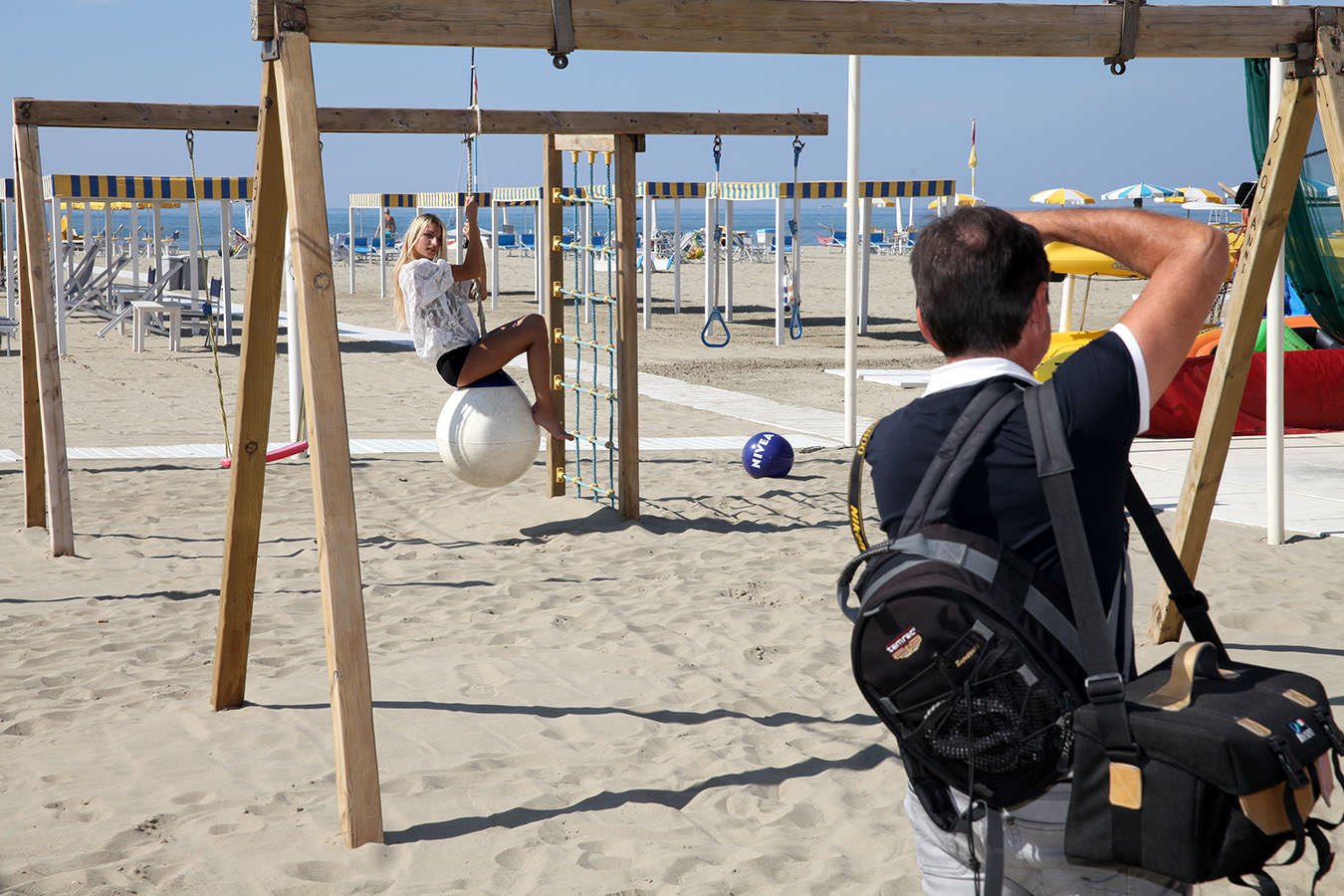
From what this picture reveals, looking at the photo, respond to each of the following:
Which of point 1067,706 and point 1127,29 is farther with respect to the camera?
point 1127,29

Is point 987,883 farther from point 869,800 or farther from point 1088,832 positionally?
point 869,800

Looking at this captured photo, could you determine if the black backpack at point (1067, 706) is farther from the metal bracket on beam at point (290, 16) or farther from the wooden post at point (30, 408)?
the wooden post at point (30, 408)

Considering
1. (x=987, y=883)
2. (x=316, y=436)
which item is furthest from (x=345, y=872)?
(x=987, y=883)

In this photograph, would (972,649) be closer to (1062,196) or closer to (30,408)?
(30,408)

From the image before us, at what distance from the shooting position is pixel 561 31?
3.54 m

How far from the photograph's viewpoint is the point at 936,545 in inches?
71.4

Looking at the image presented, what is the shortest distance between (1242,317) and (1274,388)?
228cm

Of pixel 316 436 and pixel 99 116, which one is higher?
pixel 99 116

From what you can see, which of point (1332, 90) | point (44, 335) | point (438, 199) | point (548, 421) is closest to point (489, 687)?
point (548, 421)

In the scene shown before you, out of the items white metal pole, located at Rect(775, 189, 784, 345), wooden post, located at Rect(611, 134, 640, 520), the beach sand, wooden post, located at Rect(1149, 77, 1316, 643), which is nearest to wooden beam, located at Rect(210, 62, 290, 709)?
the beach sand

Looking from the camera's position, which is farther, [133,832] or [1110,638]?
[133,832]

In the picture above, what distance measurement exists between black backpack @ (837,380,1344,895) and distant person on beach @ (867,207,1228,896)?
40 millimetres

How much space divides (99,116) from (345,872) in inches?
191

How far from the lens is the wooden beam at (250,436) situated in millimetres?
4035
